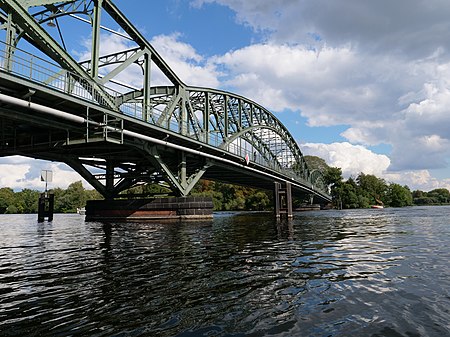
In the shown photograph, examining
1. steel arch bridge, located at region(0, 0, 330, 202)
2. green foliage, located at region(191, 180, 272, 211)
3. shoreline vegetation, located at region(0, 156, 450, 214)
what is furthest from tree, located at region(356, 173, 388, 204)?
steel arch bridge, located at region(0, 0, 330, 202)

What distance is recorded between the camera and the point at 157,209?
116ft

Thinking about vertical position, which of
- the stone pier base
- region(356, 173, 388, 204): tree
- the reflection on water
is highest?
region(356, 173, 388, 204): tree

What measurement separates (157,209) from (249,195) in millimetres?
93315

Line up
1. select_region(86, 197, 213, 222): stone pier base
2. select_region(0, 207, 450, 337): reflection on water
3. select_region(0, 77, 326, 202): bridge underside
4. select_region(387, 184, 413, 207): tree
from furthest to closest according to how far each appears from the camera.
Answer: select_region(387, 184, 413, 207): tree < select_region(86, 197, 213, 222): stone pier base < select_region(0, 77, 326, 202): bridge underside < select_region(0, 207, 450, 337): reflection on water

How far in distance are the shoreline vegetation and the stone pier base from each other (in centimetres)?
7437

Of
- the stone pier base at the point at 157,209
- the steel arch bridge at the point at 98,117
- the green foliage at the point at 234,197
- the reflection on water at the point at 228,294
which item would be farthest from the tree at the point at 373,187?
the reflection on water at the point at 228,294

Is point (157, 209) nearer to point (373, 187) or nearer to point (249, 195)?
point (249, 195)

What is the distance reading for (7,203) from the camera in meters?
128

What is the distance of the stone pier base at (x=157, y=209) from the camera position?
34938 mm

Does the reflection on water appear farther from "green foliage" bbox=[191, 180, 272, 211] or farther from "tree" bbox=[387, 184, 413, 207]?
"tree" bbox=[387, 184, 413, 207]

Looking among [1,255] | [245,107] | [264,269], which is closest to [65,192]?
[245,107]

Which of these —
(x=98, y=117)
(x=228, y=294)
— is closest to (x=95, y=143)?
(x=98, y=117)

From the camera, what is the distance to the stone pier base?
1375 inches

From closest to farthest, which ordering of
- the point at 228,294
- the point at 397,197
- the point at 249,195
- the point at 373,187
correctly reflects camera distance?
1. the point at 228,294
2. the point at 249,195
3. the point at 397,197
4. the point at 373,187
